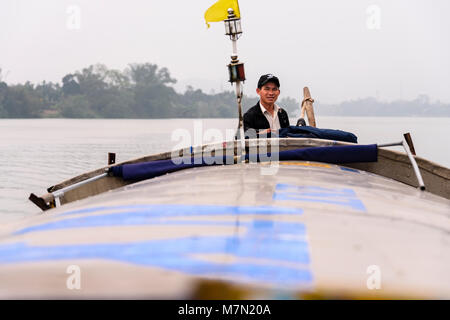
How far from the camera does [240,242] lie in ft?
5.96

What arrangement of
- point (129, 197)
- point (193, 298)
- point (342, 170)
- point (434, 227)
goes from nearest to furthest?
point (193, 298), point (434, 227), point (129, 197), point (342, 170)

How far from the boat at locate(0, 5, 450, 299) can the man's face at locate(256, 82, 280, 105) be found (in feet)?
7.22

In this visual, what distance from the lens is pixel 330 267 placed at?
1592 mm

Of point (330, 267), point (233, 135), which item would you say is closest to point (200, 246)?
point (330, 267)

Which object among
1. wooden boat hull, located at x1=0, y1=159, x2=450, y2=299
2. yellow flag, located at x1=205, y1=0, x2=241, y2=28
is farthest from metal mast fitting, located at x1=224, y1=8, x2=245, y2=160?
wooden boat hull, located at x1=0, y1=159, x2=450, y2=299

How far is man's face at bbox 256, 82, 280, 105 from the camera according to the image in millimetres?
5543

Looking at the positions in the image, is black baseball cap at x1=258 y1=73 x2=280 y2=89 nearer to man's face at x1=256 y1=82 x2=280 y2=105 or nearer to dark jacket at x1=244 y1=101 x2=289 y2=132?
man's face at x1=256 y1=82 x2=280 y2=105

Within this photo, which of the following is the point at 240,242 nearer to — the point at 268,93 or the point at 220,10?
the point at 220,10

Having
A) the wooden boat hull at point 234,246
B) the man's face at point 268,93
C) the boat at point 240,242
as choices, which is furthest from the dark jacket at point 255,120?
the wooden boat hull at point 234,246

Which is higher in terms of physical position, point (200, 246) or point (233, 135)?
point (233, 135)

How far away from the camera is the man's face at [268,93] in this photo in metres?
5.54

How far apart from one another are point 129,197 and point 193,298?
1479mm

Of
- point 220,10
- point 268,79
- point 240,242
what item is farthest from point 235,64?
point 240,242
